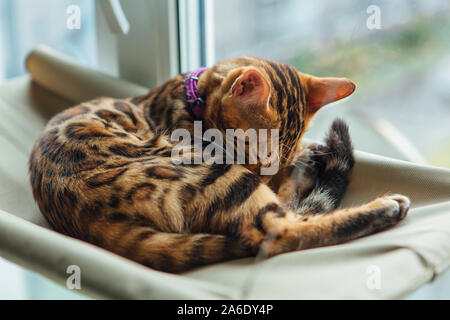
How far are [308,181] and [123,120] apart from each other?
1.98 feet

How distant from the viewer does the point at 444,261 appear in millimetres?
1075

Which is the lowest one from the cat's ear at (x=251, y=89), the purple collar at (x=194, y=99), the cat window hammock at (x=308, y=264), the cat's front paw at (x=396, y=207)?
the cat window hammock at (x=308, y=264)

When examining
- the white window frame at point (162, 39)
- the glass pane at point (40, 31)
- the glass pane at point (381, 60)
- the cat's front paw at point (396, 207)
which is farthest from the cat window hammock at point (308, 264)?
the glass pane at point (40, 31)

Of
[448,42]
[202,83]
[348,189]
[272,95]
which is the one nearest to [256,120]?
[272,95]

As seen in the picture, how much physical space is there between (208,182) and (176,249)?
19 centimetres

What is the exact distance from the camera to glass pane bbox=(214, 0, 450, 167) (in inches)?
58.5

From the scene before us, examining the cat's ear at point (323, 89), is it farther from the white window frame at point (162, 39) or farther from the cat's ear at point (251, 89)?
the white window frame at point (162, 39)

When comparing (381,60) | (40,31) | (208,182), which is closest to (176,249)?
(208,182)

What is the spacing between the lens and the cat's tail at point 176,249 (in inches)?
43.5

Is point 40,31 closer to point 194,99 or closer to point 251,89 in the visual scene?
point 194,99

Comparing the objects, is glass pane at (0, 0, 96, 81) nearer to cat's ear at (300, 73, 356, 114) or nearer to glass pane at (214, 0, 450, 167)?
glass pane at (214, 0, 450, 167)

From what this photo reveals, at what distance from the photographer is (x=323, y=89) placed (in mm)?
1490
